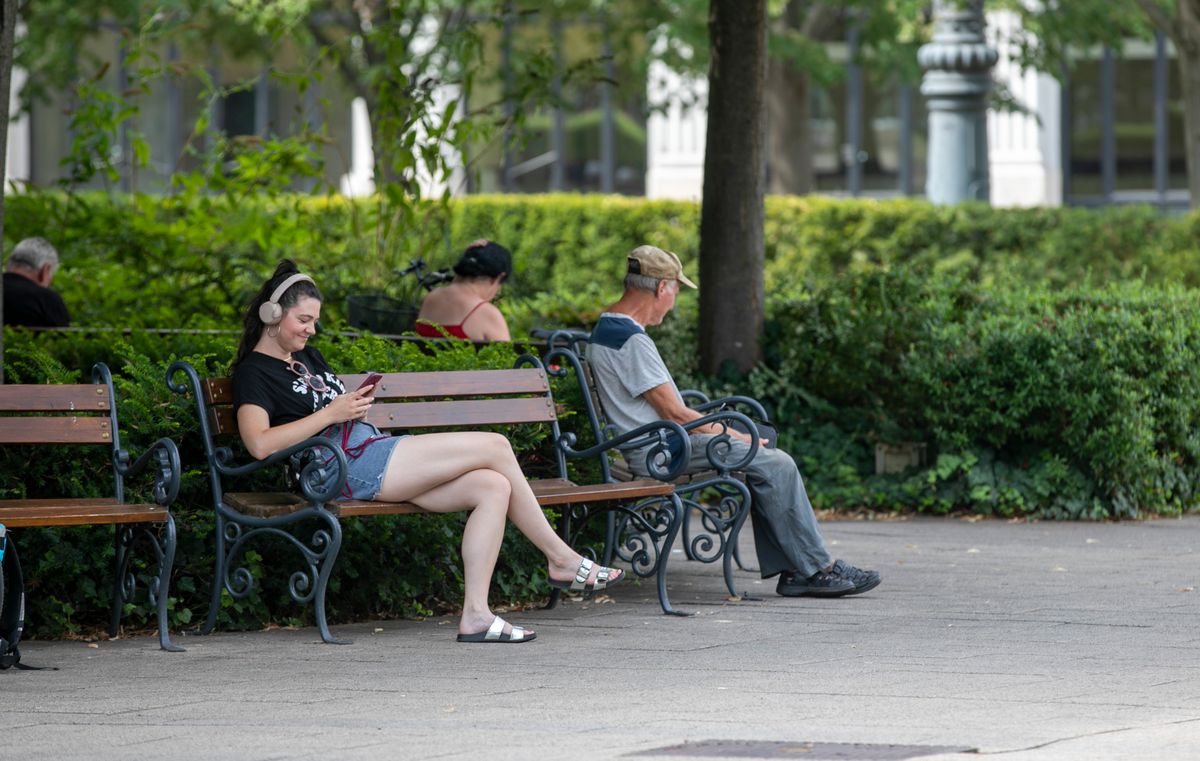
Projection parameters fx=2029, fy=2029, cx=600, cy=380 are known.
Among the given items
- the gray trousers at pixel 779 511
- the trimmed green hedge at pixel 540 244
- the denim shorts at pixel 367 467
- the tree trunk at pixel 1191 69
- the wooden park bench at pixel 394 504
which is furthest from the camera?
the tree trunk at pixel 1191 69

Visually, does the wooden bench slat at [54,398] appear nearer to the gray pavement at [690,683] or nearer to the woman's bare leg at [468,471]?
the gray pavement at [690,683]

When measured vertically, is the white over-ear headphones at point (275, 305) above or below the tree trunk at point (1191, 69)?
below

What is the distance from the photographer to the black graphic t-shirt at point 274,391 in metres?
7.00

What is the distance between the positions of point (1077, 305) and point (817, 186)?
772 inches

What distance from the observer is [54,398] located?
23.0 ft

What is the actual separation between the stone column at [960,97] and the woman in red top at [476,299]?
23.2 feet

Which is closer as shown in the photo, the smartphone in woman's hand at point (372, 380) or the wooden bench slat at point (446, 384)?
the smartphone in woman's hand at point (372, 380)

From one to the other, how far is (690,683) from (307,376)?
190 cm

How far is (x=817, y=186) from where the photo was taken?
30594 millimetres

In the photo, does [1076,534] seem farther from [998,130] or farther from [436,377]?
[998,130]

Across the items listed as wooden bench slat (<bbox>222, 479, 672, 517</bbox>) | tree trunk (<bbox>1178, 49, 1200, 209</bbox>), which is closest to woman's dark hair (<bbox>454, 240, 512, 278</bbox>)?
wooden bench slat (<bbox>222, 479, 672, 517</bbox>)

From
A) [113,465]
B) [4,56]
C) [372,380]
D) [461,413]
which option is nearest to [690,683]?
[372,380]

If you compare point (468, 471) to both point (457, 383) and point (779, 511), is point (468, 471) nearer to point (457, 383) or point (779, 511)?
point (457, 383)

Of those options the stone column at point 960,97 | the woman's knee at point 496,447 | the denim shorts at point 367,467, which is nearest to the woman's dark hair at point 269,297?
the denim shorts at point 367,467
